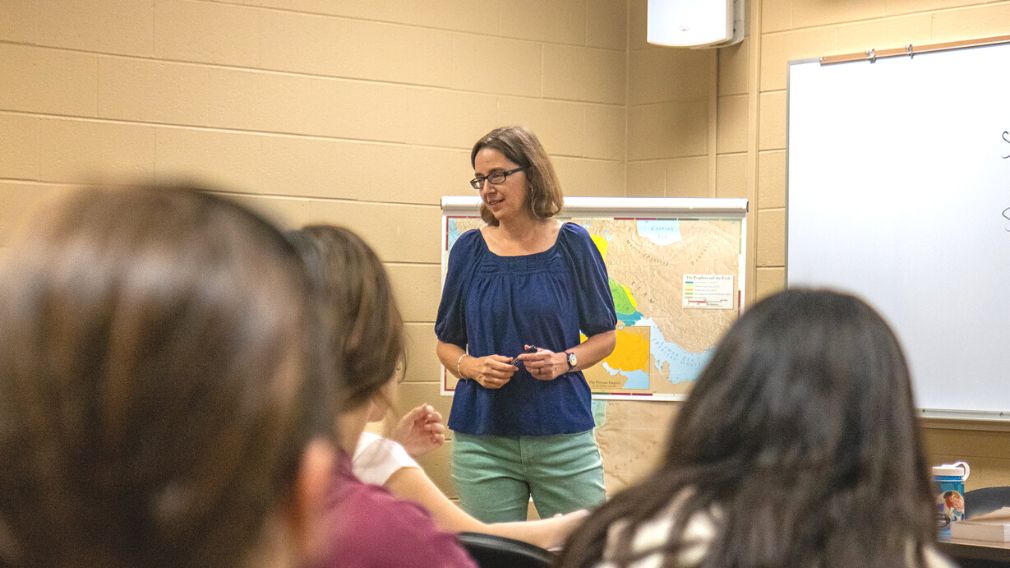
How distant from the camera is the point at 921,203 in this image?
12.8 feet

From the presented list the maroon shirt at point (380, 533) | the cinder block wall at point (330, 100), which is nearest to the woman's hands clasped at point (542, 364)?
the cinder block wall at point (330, 100)

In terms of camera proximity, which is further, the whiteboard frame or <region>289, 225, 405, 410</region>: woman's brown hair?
the whiteboard frame

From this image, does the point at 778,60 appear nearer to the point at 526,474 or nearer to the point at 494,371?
the point at 494,371

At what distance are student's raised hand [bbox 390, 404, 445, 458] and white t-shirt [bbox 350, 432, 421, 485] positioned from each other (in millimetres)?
407

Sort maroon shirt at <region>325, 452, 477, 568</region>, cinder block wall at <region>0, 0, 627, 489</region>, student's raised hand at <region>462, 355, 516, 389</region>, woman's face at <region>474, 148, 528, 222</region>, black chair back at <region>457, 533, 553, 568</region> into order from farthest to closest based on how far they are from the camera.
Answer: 1. cinder block wall at <region>0, 0, 627, 489</region>
2. woman's face at <region>474, 148, 528, 222</region>
3. student's raised hand at <region>462, 355, 516, 389</region>
4. black chair back at <region>457, 533, 553, 568</region>
5. maroon shirt at <region>325, 452, 477, 568</region>

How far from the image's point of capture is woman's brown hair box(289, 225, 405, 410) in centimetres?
141

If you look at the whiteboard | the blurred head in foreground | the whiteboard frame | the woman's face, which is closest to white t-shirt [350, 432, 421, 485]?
the blurred head in foreground

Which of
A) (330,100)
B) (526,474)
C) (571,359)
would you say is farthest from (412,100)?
(526,474)

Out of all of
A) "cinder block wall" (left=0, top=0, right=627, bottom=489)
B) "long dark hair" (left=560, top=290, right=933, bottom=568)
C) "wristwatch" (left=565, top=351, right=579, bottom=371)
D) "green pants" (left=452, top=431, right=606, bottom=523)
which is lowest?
"green pants" (left=452, top=431, right=606, bottom=523)

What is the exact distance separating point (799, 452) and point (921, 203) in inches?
125

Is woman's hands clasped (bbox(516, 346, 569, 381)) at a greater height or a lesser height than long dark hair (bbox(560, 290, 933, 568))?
lesser

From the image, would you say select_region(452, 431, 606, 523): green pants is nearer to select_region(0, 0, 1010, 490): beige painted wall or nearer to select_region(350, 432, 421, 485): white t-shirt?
select_region(0, 0, 1010, 490): beige painted wall

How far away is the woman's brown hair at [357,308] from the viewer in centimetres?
141

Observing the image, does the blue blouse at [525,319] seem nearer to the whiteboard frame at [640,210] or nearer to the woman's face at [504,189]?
the woman's face at [504,189]
